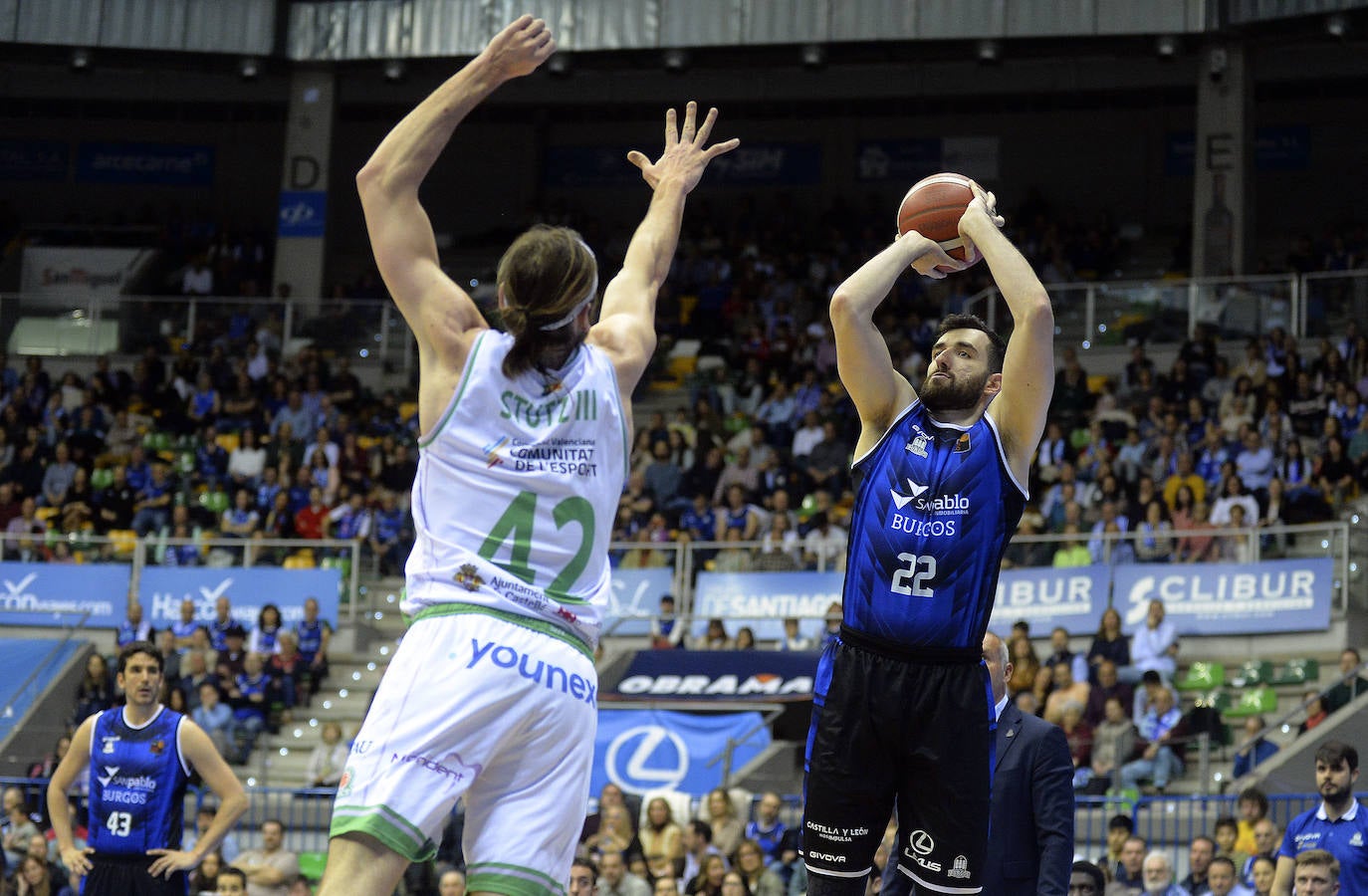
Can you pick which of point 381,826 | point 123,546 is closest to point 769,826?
point 123,546

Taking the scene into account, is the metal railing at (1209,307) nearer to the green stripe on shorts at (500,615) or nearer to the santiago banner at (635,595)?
the santiago banner at (635,595)

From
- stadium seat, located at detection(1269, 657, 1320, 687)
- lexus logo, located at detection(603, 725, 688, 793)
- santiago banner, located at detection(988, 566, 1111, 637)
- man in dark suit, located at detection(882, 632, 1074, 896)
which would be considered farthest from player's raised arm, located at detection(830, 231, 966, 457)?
santiago banner, located at detection(988, 566, 1111, 637)

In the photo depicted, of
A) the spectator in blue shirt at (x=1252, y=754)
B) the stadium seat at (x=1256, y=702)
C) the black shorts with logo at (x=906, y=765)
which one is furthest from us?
the stadium seat at (x=1256, y=702)

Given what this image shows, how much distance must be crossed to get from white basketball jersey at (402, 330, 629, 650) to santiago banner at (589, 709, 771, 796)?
12994 mm

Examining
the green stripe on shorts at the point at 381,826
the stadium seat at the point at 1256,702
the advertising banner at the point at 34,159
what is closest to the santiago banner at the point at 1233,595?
the stadium seat at the point at 1256,702

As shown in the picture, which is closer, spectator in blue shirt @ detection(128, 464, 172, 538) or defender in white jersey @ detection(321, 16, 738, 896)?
defender in white jersey @ detection(321, 16, 738, 896)

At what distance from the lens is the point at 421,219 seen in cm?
483

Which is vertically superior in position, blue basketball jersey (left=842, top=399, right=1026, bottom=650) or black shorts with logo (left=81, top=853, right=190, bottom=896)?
blue basketball jersey (left=842, top=399, right=1026, bottom=650)

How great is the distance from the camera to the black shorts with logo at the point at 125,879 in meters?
9.82

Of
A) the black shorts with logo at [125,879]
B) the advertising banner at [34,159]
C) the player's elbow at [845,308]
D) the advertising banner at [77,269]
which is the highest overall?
the advertising banner at [34,159]

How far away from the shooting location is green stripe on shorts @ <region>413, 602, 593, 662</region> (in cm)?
467

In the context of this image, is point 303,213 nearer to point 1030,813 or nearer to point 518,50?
point 1030,813

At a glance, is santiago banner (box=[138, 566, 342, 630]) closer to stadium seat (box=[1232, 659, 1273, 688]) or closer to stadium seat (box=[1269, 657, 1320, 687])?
stadium seat (box=[1232, 659, 1273, 688])

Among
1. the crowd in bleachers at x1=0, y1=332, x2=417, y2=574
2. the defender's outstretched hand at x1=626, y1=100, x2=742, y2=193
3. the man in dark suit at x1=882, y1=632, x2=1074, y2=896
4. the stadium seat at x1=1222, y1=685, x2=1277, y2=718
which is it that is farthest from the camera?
the crowd in bleachers at x1=0, y1=332, x2=417, y2=574
